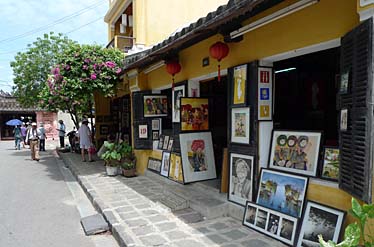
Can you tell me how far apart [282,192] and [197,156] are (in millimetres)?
2599

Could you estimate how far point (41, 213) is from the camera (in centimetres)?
578

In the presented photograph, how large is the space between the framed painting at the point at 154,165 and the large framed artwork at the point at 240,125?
3.29 meters

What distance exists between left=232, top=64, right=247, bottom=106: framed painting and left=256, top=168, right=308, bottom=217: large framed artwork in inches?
44.8

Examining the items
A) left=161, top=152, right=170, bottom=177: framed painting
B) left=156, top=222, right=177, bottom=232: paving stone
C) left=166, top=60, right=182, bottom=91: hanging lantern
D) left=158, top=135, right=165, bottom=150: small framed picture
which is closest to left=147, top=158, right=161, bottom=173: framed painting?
left=161, top=152, right=170, bottom=177: framed painting

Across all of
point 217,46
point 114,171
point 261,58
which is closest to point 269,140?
point 261,58

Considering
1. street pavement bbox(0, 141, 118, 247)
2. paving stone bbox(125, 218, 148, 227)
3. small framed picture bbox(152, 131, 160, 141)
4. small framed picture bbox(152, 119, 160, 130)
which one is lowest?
street pavement bbox(0, 141, 118, 247)

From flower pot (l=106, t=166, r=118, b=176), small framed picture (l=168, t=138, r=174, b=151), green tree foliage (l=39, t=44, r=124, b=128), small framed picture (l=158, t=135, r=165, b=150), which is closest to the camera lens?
small framed picture (l=168, t=138, r=174, b=151)

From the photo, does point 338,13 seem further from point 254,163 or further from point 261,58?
point 254,163

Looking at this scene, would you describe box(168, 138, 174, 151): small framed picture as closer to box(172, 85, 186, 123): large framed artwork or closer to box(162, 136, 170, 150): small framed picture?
box(162, 136, 170, 150): small framed picture

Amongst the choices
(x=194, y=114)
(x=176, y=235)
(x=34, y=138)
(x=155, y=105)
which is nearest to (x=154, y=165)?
(x=155, y=105)

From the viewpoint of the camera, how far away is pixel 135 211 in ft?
17.4

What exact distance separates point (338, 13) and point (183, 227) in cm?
356

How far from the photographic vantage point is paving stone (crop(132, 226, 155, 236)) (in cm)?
433

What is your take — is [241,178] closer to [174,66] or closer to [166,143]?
[174,66]
